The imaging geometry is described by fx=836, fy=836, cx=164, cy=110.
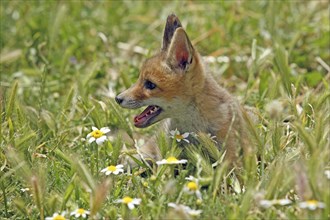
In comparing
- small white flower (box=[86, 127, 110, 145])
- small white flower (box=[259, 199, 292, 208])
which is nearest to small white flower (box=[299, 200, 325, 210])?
small white flower (box=[259, 199, 292, 208])

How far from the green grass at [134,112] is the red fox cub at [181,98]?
150 mm

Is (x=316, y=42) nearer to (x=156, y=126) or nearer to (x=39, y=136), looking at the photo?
(x=156, y=126)

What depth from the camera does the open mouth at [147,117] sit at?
4.74 metres

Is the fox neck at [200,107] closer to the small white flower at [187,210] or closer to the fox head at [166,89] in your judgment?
the fox head at [166,89]

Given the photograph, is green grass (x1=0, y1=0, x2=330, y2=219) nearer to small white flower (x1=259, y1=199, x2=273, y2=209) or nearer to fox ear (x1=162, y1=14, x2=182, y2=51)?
small white flower (x1=259, y1=199, x2=273, y2=209)

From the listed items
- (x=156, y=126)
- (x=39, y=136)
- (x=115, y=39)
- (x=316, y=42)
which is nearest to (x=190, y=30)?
(x=115, y=39)

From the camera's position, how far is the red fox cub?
15.4 feet

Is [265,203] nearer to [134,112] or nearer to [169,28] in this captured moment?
[169,28]

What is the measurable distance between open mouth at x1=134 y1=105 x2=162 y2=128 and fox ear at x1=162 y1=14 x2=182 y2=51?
0.37 metres

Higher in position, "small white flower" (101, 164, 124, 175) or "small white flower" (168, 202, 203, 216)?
"small white flower" (168, 202, 203, 216)

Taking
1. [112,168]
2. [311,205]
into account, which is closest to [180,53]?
[112,168]

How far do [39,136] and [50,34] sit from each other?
143 centimetres

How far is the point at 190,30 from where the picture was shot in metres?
6.97

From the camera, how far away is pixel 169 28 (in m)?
4.91
